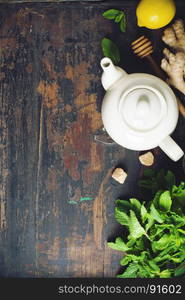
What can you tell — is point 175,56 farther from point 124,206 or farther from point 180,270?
point 180,270

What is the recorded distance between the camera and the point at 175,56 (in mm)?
1056

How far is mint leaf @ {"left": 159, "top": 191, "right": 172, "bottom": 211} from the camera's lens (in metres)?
1.00

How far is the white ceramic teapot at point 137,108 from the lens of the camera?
2.97 feet

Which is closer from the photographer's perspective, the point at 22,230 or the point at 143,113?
the point at 143,113

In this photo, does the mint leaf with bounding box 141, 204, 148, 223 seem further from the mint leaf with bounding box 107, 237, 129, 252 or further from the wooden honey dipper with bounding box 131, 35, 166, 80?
the wooden honey dipper with bounding box 131, 35, 166, 80

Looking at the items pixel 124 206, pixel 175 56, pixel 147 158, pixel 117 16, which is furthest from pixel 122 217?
pixel 117 16

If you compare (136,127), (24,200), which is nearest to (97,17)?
(136,127)

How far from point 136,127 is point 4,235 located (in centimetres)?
52

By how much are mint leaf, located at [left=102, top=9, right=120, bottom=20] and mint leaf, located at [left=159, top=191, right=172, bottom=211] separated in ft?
1.60

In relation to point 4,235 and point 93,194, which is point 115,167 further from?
point 4,235

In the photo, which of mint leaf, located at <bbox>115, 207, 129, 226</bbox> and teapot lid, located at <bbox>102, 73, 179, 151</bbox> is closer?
teapot lid, located at <bbox>102, 73, 179, 151</bbox>

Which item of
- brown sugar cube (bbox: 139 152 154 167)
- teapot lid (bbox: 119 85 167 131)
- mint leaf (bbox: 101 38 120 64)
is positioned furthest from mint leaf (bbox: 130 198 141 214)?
mint leaf (bbox: 101 38 120 64)

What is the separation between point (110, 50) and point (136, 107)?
0.29 meters

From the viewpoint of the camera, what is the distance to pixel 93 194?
117 cm
